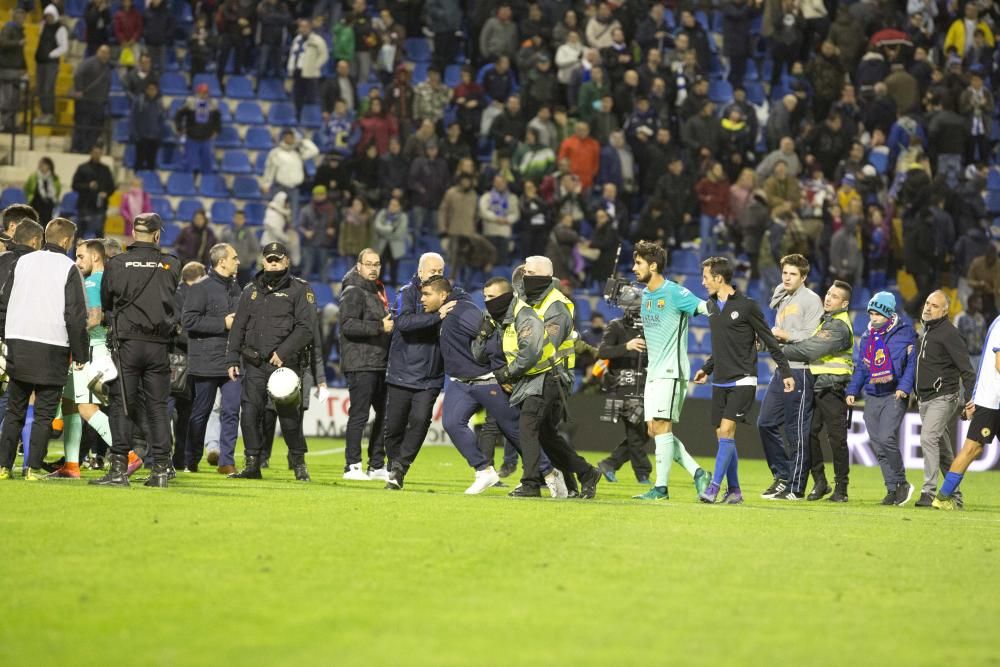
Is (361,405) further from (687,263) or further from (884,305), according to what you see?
(687,263)

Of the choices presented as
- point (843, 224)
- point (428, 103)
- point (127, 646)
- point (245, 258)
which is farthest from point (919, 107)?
point (127, 646)

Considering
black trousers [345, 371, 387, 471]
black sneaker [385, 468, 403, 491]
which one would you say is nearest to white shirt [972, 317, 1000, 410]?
black sneaker [385, 468, 403, 491]

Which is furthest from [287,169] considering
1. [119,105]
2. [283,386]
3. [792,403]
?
[792,403]

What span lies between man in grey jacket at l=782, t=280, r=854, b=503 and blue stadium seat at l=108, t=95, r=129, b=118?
737 inches

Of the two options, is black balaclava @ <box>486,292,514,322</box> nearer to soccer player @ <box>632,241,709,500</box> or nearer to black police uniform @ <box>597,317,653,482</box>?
soccer player @ <box>632,241,709,500</box>

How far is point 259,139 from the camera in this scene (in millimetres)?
30203

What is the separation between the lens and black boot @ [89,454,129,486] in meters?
13.0

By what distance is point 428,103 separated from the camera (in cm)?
2891

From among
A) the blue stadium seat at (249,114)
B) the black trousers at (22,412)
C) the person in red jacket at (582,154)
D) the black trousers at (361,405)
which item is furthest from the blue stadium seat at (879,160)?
the black trousers at (22,412)

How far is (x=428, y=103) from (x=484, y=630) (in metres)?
22.9

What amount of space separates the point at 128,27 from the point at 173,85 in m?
1.47

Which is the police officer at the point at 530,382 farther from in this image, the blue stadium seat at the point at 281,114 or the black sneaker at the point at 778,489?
the blue stadium seat at the point at 281,114

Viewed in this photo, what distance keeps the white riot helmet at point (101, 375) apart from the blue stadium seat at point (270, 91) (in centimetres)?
1711

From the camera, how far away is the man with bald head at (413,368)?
14398 mm
